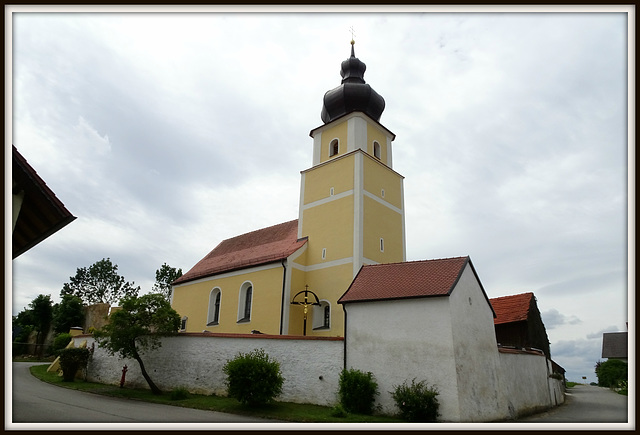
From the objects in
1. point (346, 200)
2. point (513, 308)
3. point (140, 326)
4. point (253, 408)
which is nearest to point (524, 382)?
point (513, 308)

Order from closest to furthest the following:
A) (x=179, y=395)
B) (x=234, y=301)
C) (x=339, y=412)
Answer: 1. (x=339, y=412)
2. (x=179, y=395)
3. (x=234, y=301)

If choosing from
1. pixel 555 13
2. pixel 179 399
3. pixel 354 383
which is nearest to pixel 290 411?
pixel 354 383

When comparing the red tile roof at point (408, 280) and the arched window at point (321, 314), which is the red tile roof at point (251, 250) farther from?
the red tile roof at point (408, 280)

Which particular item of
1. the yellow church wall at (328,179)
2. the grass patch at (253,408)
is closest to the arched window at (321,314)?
the yellow church wall at (328,179)

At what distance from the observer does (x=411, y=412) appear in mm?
12930

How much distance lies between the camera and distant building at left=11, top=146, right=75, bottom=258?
9891mm

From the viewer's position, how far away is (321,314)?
22797mm

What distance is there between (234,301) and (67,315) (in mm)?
19884

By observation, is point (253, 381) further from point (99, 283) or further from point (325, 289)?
point (99, 283)

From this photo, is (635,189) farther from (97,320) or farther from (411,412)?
(97,320)

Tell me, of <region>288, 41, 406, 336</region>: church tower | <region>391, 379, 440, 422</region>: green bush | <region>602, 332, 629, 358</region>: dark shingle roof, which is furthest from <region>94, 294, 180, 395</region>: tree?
<region>602, 332, 629, 358</region>: dark shingle roof

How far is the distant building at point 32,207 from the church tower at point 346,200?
12.9 meters

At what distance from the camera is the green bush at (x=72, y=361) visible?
822 inches

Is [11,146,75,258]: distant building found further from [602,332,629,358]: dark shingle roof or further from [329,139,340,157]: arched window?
[602,332,629,358]: dark shingle roof
